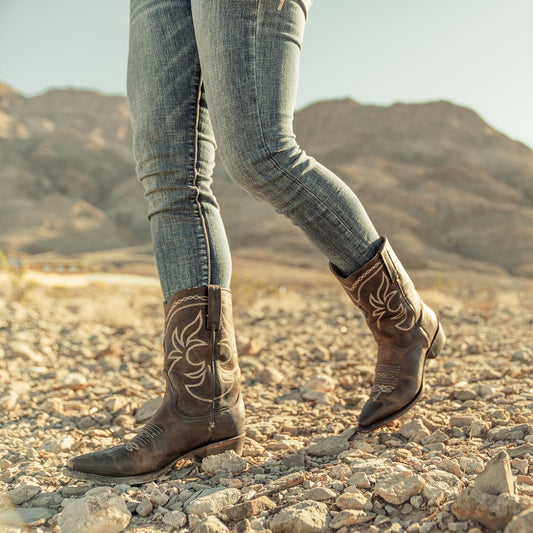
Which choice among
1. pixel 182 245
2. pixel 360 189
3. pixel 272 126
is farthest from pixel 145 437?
pixel 360 189

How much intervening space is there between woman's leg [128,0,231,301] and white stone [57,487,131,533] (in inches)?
21.2

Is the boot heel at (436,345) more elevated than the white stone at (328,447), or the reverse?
the boot heel at (436,345)

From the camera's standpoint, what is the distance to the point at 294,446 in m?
1.45

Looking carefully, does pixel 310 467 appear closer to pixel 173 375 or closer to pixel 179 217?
pixel 173 375

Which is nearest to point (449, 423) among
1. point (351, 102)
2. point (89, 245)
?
point (89, 245)

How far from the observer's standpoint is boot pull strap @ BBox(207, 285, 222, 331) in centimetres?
134

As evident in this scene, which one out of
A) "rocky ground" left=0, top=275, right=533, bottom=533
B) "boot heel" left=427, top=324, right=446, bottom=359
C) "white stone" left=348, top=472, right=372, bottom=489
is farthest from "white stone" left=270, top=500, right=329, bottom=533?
"boot heel" left=427, top=324, right=446, bottom=359

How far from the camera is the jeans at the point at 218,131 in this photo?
3.94 ft

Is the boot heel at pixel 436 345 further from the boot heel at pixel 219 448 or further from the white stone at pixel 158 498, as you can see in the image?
the white stone at pixel 158 498

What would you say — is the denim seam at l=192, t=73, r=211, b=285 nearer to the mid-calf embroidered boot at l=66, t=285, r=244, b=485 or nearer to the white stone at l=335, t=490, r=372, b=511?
the mid-calf embroidered boot at l=66, t=285, r=244, b=485

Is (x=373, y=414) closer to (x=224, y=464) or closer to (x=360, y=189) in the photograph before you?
(x=224, y=464)

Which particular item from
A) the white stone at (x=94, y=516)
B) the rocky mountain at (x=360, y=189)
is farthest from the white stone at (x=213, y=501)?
the rocky mountain at (x=360, y=189)

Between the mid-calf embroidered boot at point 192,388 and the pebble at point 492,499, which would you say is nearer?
the pebble at point 492,499

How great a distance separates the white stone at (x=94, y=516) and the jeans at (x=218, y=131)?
1.78 feet
